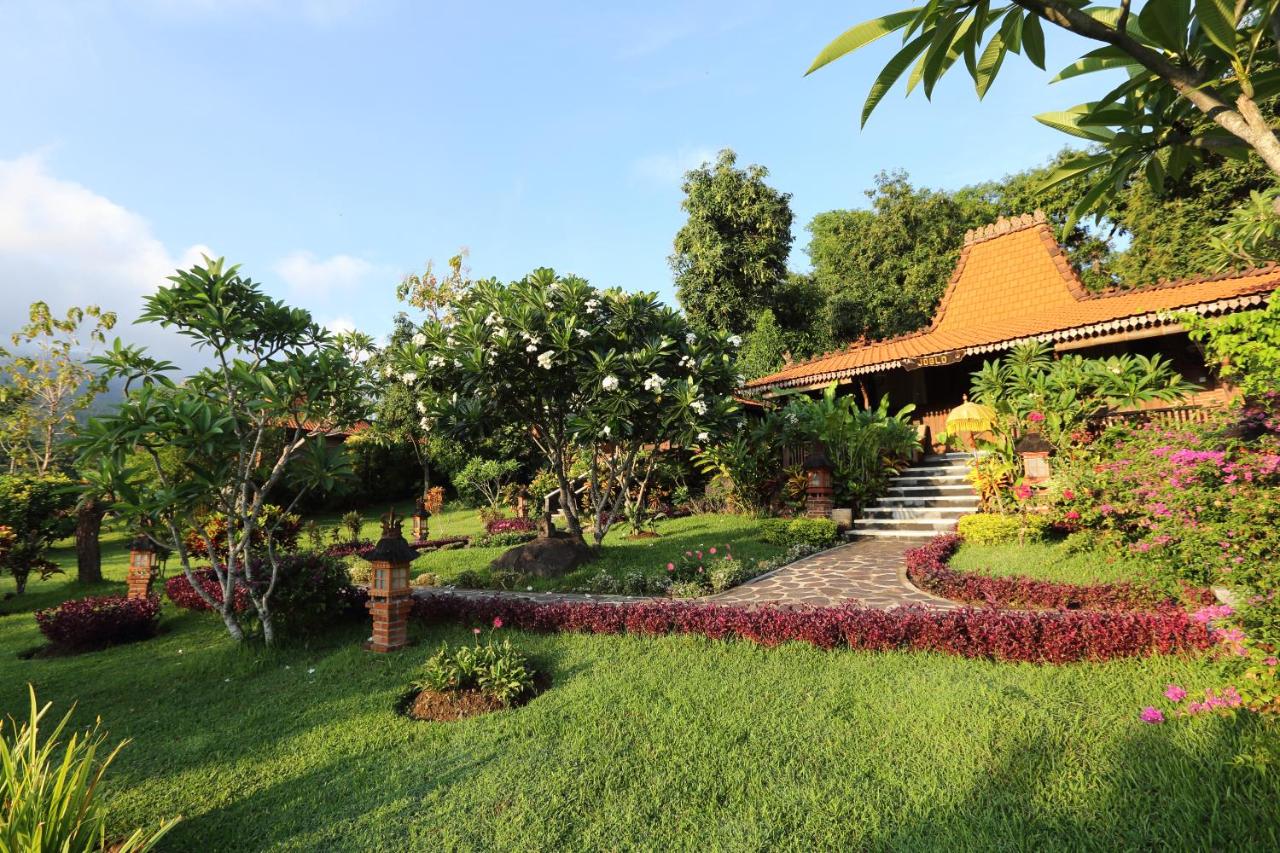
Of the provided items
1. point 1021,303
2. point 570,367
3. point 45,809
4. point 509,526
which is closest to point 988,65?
point 45,809

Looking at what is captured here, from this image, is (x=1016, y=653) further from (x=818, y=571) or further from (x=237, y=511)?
(x=237, y=511)

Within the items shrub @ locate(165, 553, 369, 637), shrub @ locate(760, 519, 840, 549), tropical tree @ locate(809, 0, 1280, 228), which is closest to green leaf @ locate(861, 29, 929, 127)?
tropical tree @ locate(809, 0, 1280, 228)

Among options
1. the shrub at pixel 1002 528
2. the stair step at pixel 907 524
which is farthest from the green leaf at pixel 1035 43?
the stair step at pixel 907 524

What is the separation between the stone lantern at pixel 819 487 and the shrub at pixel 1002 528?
267 centimetres

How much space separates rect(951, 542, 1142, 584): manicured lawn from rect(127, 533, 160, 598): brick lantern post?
1163 centimetres

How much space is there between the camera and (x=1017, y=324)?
44.3ft

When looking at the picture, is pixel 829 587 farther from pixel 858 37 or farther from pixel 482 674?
pixel 858 37

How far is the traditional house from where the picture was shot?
1078 cm

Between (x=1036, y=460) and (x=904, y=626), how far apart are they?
5.29 m

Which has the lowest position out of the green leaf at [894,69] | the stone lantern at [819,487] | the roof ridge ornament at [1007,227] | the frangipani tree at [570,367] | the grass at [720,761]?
the grass at [720,761]

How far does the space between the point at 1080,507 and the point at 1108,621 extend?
3398mm

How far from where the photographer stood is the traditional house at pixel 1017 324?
10781mm

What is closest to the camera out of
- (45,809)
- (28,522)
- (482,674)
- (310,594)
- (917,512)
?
(45,809)

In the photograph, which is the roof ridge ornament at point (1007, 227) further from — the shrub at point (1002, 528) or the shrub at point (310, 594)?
the shrub at point (310, 594)
